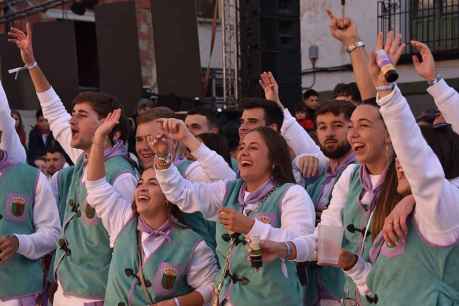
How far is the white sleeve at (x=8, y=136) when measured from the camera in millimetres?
5438

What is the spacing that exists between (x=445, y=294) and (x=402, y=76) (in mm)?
9462

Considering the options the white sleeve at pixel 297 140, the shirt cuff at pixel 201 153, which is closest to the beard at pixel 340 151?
the white sleeve at pixel 297 140

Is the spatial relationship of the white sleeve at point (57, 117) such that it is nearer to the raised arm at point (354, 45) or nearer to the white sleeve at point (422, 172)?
the raised arm at point (354, 45)

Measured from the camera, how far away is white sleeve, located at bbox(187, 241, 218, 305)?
464 centimetres

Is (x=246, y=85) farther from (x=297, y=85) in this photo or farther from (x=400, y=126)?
(x=400, y=126)

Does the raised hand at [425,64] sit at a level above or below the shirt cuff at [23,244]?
above

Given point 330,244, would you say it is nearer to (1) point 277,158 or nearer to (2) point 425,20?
(1) point 277,158

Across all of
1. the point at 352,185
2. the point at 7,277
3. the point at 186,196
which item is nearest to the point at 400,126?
the point at 352,185

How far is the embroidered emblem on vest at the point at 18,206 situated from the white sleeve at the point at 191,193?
4.16 ft

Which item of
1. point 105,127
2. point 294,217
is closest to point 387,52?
point 294,217

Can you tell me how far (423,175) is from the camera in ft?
10.3

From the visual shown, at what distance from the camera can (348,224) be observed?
4090mm

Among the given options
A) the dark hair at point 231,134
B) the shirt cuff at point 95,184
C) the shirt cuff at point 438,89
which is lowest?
the shirt cuff at point 95,184

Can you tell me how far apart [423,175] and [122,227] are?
2.17m
